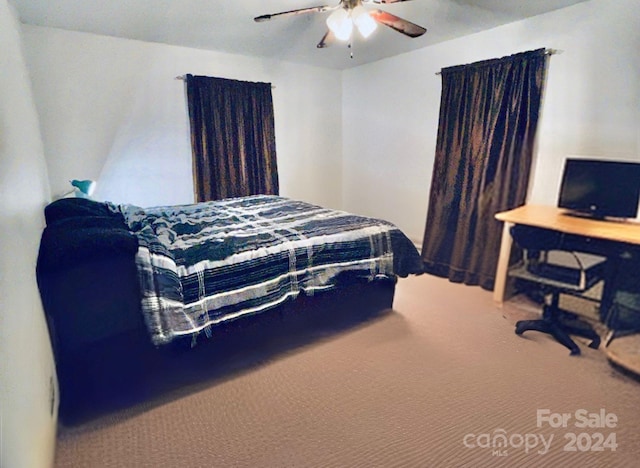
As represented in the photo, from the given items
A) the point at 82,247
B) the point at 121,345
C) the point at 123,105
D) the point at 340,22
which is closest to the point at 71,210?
the point at 82,247

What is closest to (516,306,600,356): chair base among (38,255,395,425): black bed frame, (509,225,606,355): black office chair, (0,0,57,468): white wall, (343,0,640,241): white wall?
(509,225,606,355): black office chair

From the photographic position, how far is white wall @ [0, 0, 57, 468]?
103cm

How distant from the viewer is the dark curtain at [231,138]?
3.83m

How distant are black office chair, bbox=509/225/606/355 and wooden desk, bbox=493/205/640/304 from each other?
0.43 feet

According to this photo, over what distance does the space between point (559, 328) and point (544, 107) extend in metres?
1.81

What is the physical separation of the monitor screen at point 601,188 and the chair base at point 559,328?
2.73 feet

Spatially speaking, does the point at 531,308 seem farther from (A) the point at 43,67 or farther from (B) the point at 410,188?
(A) the point at 43,67

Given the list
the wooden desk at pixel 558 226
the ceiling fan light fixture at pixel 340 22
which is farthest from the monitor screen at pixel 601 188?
the ceiling fan light fixture at pixel 340 22

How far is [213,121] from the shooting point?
12.8ft

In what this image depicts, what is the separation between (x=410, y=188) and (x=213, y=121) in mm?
2357

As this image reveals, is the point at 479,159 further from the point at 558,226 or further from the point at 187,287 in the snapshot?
the point at 187,287

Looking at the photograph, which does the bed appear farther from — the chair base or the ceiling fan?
the ceiling fan

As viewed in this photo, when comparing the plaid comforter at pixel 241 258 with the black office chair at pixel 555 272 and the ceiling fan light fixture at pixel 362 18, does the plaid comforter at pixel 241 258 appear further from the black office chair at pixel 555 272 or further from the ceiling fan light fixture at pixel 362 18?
the ceiling fan light fixture at pixel 362 18

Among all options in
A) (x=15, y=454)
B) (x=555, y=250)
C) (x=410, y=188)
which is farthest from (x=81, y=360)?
(x=410, y=188)
